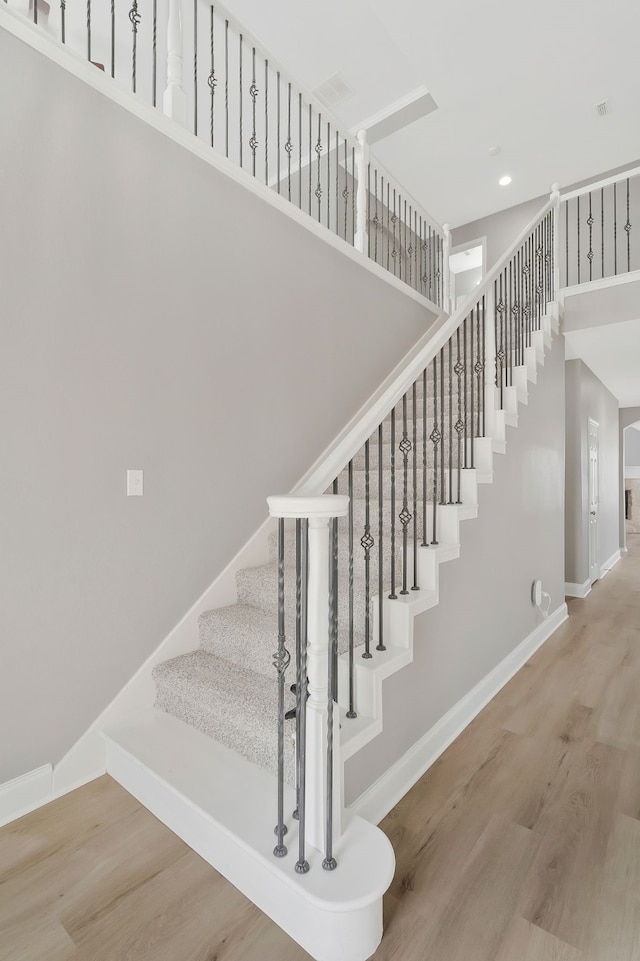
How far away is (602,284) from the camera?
397cm

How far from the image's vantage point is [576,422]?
17.0ft

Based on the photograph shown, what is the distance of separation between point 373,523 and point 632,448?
1223cm

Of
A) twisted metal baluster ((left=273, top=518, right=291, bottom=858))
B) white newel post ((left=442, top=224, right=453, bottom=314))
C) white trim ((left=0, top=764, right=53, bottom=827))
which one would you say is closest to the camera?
twisted metal baluster ((left=273, top=518, right=291, bottom=858))

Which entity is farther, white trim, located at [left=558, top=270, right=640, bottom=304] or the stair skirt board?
white trim, located at [left=558, top=270, right=640, bottom=304]

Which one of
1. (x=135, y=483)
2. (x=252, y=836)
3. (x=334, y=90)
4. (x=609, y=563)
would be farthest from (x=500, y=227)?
(x=252, y=836)

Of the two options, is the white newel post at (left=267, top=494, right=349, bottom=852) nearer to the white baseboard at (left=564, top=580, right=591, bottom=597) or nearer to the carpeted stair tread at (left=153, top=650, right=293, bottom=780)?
the carpeted stair tread at (left=153, top=650, right=293, bottom=780)

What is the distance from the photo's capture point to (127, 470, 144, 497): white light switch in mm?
2064

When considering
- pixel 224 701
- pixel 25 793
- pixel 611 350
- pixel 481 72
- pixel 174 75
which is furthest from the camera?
pixel 611 350

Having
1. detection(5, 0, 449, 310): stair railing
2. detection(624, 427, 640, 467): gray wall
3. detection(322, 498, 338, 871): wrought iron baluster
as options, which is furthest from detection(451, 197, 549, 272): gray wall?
detection(624, 427, 640, 467): gray wall

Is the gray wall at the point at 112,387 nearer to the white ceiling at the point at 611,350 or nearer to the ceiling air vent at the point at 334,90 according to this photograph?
the ceiling air vent at the point at 334,90

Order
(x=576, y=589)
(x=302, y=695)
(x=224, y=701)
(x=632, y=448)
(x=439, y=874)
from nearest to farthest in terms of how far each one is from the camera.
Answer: (x=302, y=695)
(x=439, y=874)
(x=224, y=701)
(x=576, y=589)
(x=632, y=448)

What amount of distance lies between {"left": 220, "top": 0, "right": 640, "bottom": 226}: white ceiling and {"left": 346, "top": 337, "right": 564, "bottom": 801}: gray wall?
2194mm

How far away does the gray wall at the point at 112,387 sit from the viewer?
174 centimetres

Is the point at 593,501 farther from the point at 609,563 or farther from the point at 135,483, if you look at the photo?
the point at 135,483
